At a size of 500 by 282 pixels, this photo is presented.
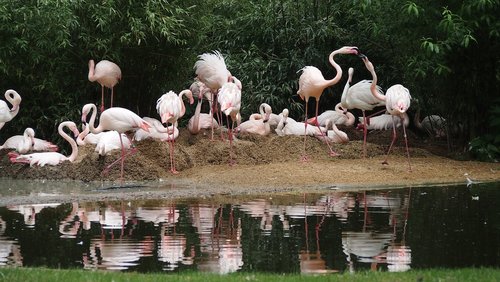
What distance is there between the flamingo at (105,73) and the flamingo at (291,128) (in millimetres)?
3202

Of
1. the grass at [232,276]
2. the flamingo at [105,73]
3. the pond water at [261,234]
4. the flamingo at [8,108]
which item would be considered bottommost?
the grass at [232,276]

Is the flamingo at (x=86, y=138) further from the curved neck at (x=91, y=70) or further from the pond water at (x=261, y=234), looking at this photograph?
the pond water at (x=261, y=234)

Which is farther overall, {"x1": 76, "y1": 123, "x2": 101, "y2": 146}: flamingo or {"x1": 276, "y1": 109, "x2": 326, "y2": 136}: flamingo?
{"x1": 276, "y1": 109, "x2": 326, "y2": 136}: flamingo

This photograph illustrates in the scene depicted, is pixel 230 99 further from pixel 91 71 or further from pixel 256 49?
pixel 256 49

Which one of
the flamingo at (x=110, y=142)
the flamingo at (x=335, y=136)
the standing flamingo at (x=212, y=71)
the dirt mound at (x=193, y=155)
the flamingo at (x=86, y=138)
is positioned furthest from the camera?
the flamingo at (x=335, y=136)

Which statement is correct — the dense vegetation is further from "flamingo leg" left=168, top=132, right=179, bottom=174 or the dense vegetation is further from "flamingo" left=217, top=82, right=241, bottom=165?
"flamingo leg" left=168, top=132, right=179, bottom=174

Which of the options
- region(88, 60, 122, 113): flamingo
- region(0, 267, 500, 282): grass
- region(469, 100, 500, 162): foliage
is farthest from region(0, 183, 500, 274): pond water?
region(88, 60, 122, 113): flamingo

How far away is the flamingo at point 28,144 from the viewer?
14328 millimetres

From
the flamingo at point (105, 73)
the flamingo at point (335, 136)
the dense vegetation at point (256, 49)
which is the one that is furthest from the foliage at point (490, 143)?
the flamingo at point (105, 73)

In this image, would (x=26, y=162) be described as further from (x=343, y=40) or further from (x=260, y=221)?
(x=343, y=40)

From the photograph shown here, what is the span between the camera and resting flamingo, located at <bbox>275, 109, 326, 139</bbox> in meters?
15.6

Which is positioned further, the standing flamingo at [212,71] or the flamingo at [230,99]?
the standing flamingo at [212,71]

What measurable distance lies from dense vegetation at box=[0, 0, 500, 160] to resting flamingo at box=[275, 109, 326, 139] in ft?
5.85

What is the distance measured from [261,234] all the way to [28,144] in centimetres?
742
